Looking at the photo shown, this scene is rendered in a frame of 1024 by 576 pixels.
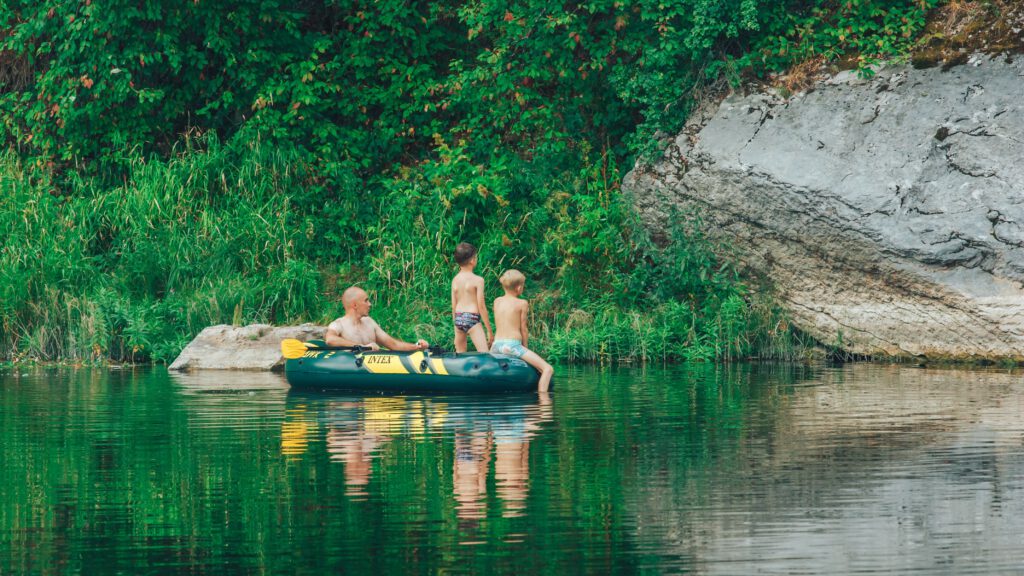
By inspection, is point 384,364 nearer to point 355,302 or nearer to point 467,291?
point 355,302

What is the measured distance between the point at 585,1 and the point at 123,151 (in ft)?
20.9

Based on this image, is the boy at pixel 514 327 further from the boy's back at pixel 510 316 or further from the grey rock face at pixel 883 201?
the grey rock face at pixel 883 201

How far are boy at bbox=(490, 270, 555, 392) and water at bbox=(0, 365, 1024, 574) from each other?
0.56 metres

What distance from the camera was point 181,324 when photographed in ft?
57.6

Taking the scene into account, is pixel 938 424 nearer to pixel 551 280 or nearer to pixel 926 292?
pixel 926 292

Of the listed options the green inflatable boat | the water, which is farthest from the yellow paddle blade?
the water

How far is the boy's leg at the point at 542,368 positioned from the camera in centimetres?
1306

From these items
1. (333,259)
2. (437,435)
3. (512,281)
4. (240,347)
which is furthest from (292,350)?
(333,259)

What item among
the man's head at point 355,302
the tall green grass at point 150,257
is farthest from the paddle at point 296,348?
the tall green grass at point 150,257

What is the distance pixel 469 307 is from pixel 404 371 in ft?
4.49

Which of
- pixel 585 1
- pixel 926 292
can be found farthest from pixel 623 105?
pixel 926 292

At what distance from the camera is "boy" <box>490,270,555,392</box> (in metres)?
13.2

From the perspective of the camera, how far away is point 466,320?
1433 cm

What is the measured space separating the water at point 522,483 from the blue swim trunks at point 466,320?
66.1 inches
